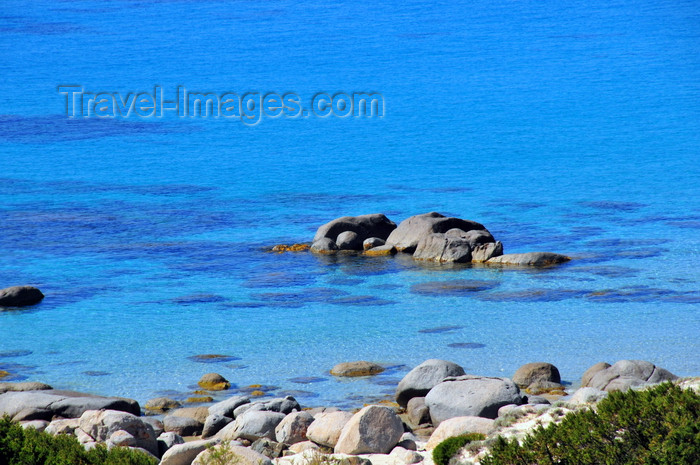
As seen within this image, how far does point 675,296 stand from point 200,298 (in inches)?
487

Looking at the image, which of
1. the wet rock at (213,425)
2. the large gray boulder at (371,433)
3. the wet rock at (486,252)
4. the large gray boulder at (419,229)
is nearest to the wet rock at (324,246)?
the large gray boulder at (419,229)

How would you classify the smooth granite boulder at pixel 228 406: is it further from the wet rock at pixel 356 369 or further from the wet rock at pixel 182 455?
the wet rock at pixel 182 455

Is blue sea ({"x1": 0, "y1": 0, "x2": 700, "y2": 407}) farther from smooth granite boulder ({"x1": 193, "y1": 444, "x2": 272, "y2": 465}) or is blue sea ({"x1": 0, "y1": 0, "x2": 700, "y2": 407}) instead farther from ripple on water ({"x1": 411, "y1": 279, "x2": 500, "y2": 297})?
smooth granite boulder ({"x1": 193, "y1": 444, "x2": 272, "y2": 465})

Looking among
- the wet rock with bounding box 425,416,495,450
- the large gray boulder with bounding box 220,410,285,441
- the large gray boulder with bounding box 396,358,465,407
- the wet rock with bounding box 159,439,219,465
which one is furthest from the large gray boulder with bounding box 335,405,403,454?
the large gray boulder with bounding box 396,358,465,407

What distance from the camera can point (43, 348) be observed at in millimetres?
21234

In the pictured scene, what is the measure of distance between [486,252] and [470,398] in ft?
44.9

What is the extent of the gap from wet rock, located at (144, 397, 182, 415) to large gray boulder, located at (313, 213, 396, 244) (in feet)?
47.0

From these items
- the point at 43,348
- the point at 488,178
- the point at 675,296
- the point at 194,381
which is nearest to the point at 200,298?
the point at 43,348

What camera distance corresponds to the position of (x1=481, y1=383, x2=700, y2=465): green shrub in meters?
8.96

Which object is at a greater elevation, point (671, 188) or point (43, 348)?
point (671, 188)

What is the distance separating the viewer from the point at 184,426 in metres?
15.2

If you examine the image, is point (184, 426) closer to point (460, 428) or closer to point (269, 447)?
point (269, 447)

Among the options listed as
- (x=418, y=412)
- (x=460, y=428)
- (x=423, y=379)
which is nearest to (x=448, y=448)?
(x=460, y=428)

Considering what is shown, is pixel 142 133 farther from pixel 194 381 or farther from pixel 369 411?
pixel 369 411
